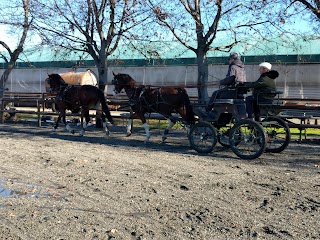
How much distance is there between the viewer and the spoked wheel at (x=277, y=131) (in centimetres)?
1017

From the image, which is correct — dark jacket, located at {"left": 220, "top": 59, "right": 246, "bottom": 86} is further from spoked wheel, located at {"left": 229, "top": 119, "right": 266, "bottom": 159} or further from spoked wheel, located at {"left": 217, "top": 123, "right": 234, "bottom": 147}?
spoked wheel, located at {"left": 217, "top": 123, "right": 234, "bottom": 147}

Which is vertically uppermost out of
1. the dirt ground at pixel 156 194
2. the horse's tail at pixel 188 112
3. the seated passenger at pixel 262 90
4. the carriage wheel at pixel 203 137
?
the seated passenger at pixel 262 90

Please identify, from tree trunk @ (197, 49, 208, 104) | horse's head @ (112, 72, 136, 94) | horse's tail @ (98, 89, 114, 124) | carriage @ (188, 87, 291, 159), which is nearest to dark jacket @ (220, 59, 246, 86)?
carriage @ (188, 87, 291, 159)

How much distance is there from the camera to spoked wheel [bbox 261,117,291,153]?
10172 millimetres

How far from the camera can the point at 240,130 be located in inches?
389

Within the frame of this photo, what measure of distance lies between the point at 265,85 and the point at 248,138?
4.09ft

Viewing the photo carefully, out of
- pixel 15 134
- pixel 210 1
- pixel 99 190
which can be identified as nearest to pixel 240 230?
pixel 99 190

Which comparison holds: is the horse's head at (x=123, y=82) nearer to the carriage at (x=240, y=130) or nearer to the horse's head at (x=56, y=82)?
the horse's head at (x=56, y=82)

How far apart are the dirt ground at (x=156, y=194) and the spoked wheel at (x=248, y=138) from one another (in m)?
0.24

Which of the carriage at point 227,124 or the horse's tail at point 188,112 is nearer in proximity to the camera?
the carriage at point 227,124

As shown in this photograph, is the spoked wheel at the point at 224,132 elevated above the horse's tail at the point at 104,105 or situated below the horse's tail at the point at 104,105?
A: below

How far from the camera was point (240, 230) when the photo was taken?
16.4 ft

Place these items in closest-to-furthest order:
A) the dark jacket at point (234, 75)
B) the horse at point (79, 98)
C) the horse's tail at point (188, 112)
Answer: the dark jacket at point (234, 75), the horse's tail at point (188, 112), the horse at point (79, 98)

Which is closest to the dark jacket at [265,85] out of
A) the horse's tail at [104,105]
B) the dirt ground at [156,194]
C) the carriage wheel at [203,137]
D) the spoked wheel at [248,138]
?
the spoked wheel at [248,138]
